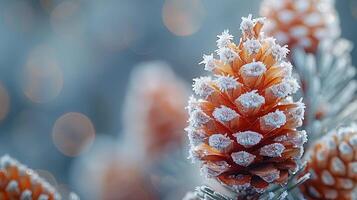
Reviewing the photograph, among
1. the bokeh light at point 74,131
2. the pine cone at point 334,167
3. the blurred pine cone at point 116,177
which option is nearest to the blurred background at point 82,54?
the bokeh light at point 74,131

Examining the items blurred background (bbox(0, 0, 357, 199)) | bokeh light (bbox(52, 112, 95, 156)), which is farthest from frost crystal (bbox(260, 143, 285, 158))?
bokeh light (bbox(52, 112, 95, 156))

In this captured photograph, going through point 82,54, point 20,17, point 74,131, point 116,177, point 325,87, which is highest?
point 20,17

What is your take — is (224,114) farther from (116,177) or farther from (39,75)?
(39,75)

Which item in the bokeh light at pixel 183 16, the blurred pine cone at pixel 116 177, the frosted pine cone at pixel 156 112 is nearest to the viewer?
the frosted pine cone at pixel 156 112

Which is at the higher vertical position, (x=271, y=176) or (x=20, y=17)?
(x=20, y=17)

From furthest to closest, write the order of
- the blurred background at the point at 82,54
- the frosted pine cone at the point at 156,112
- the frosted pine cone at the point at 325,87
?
the blurred background at the point at 82,54 < the frosted pine cone at the point at 156,112 < the frosted pine cone at the point at 325,87

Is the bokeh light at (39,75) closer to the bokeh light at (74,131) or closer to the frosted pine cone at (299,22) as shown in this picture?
the bokeh light at (74,131)

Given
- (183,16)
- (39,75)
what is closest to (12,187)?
(39,75)

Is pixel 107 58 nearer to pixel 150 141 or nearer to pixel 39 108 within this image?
pixel 39 108
